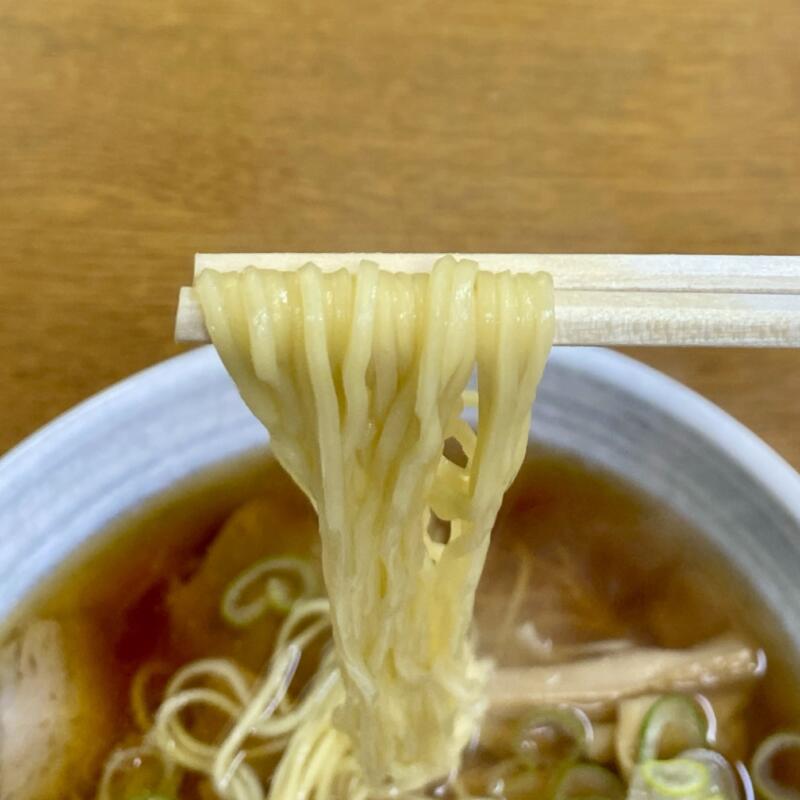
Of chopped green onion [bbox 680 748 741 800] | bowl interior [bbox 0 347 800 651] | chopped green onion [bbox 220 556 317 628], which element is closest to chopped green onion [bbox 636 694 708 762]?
chopped green onion [bbox 680 748 741 800]

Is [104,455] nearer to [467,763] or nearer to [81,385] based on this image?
[81,385]

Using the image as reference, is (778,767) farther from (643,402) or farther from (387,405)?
(387,405)

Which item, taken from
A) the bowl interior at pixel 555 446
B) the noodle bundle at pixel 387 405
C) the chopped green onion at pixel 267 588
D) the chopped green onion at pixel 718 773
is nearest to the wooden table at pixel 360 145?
the bowl interior at pixel 555 446

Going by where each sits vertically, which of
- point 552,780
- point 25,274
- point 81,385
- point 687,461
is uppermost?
point 25,274

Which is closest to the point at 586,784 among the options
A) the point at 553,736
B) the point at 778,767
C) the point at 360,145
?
the point at 553,736

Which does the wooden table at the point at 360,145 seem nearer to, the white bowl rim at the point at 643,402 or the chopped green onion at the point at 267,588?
the white bowl rim at the point at 643,402

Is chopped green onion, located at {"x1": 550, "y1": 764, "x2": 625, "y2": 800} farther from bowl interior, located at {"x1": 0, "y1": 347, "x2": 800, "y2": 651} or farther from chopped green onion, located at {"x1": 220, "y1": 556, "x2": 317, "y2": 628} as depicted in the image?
chopped green onion, located at {"x1": 220, "y1": 556, "x2": 317, "y2": 628}

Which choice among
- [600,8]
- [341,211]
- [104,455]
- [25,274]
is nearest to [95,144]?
[25,274]
